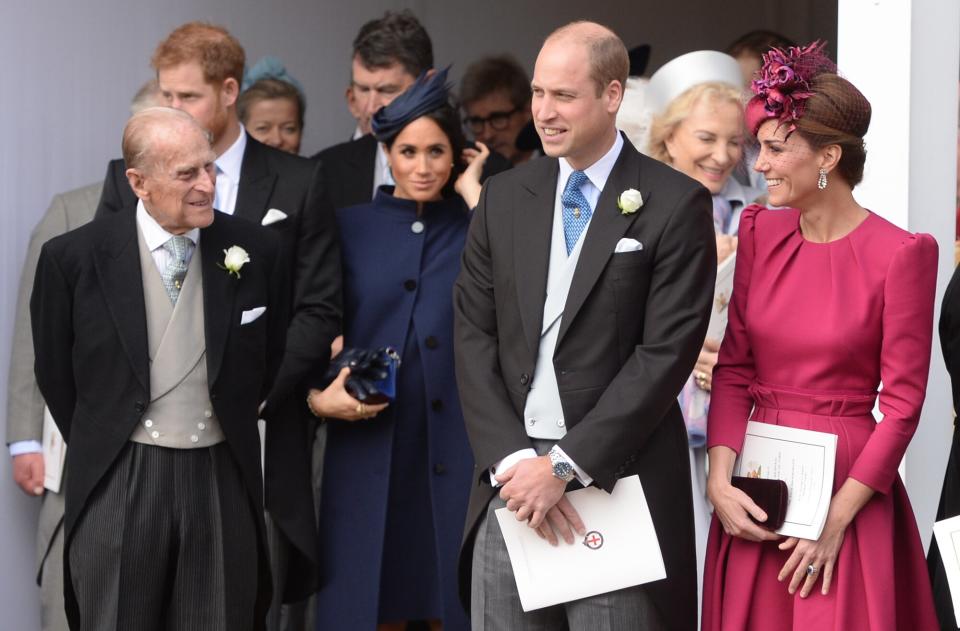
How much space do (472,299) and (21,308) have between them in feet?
7.55

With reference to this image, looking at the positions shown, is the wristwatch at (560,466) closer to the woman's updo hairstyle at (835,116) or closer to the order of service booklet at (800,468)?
the order of service booklet at (800,468)

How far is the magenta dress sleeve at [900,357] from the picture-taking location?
3.25 meters

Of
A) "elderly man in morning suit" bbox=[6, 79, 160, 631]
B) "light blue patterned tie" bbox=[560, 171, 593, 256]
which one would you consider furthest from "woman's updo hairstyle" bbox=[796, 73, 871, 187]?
"elderly man in morning suit" bbox=[6, 79, 160, 631]

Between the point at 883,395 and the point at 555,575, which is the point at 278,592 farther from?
the point at 883,395

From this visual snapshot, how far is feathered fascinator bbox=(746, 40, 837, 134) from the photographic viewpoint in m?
3.35

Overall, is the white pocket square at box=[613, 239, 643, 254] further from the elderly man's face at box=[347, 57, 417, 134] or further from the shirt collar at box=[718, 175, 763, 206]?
the elderly man's face at box=[347, 57, 417, 134]

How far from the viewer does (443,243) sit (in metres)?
4.66

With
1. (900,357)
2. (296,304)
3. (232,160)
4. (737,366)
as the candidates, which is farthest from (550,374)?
(232,160)

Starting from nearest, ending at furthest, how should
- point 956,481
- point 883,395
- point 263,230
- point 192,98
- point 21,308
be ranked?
1. point 883,395
2. point 956,481
3. point 263,230
4. point 192,98
5. point 21,308

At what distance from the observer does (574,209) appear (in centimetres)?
352

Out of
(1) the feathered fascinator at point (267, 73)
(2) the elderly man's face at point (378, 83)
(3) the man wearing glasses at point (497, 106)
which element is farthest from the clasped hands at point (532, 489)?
(1) the feathered fascinator at point (267, 73)

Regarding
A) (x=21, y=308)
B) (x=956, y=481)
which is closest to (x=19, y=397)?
(x=21, y=308)

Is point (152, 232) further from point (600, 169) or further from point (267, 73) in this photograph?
point (267, 73)

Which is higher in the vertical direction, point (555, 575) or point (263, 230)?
point (263, 230)
